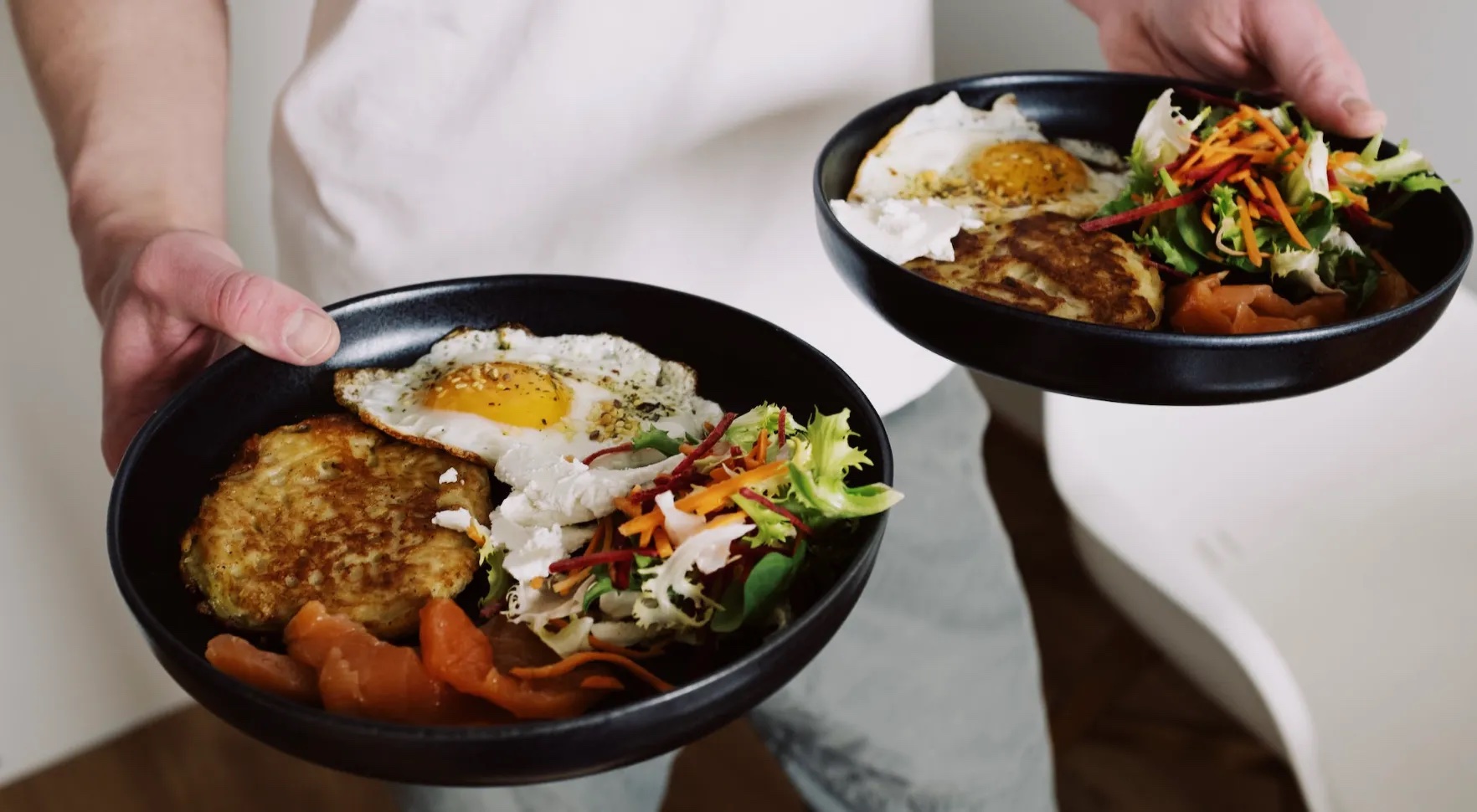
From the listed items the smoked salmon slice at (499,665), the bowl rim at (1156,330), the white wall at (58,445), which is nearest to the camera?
the smoked salmon slice at (499,665)

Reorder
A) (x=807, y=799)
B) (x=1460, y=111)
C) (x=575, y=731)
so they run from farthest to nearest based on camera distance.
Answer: (x=1460, y=111) < (x=807, y=799) < (x=575, y=731)

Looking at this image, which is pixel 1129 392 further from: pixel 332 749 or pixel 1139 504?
pixel 1139 504

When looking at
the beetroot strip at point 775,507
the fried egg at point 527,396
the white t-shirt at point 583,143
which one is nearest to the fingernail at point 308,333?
the fried egg at point 527,396

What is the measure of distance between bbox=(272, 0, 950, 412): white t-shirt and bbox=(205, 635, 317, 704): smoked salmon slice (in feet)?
2.68

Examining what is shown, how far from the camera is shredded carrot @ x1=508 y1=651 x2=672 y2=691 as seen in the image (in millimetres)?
1047

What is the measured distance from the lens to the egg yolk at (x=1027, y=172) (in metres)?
1.79

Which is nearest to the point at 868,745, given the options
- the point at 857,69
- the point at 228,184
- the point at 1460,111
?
the point at 857,69

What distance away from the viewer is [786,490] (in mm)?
1116

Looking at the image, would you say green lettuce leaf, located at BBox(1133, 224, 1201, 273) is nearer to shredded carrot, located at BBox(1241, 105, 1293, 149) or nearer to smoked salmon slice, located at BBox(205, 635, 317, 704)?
shredded carrot, located at BBox(1241, 105, 1293, 149)

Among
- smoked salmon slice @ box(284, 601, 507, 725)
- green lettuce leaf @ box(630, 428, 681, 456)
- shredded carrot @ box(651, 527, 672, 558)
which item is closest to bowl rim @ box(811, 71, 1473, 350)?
green lettuce leaf @ box(630, 428, 681, 456)

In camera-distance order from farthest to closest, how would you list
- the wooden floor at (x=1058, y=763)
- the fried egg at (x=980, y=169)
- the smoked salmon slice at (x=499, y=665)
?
1. the wooden floor at (x=1058, y=763)
2. the fried egg at (x=980, y=169)
3. the smoked salmon slice at (x=499, y=665)

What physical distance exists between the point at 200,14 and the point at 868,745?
1559mm

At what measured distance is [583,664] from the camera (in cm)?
108

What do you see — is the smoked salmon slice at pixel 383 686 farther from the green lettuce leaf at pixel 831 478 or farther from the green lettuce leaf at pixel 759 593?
the green lettuce leaf at pixel 831 478
